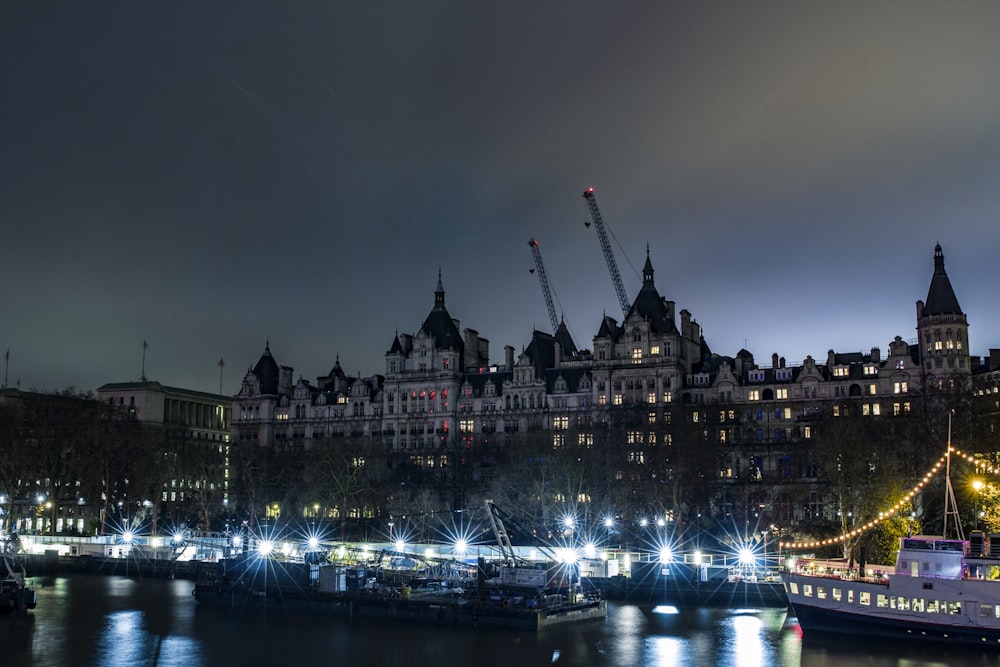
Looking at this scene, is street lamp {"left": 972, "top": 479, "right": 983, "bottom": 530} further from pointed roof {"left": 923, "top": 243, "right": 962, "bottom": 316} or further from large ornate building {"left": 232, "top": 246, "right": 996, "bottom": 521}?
pointed roof {"left": 923, "top": 243, "right": 962, "bottom": 316}

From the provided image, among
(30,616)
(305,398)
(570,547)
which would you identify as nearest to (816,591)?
(570,547)

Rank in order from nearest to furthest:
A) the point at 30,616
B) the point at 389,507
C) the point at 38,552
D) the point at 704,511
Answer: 1. the point at 30,616
2. the point at 704,511
3. the point at 38,552
4. the point at 389,507

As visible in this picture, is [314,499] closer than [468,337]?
Yes

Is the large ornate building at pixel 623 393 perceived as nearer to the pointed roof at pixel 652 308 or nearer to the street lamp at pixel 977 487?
the pointed roof at pixel 652 308

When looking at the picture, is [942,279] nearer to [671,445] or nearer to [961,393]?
[961,393]

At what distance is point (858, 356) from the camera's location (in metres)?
145

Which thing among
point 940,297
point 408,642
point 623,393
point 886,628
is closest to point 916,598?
point 886,628

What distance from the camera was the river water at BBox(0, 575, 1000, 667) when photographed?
68.1 m

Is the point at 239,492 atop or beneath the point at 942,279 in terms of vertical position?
beneath

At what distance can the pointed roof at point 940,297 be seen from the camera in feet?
450

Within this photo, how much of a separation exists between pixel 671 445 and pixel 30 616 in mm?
70736

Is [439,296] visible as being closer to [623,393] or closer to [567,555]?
[623,393]

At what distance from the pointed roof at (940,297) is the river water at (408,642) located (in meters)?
61.9

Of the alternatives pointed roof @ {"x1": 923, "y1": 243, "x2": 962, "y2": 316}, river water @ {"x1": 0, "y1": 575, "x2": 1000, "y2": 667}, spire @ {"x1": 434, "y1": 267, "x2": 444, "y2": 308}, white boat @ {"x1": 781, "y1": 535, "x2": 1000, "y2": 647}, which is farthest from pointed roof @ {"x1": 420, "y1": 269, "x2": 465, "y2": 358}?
white boat @ {"x1": 781, "y1": 535, "x2": 1000, "y2": 647}
